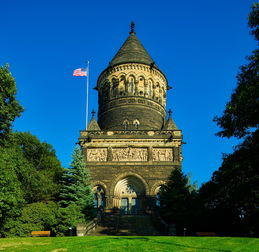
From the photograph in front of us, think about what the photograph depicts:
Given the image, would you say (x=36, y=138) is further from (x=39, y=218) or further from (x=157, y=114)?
(x=157, y=114)

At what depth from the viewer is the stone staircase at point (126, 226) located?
21062 millimetres

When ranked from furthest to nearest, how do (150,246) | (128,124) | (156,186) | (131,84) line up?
(131,84) → (128,124) → (156,186) → (150,246)

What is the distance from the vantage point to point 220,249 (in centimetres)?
1174

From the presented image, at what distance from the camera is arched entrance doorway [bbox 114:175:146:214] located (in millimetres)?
28547

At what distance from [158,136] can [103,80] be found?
449 inches

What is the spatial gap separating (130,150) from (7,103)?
1306cm

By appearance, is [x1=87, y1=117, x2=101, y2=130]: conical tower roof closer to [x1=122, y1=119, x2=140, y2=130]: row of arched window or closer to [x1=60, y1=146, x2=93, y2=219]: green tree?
[x1=122, y1=119, x2=140, y2=130]: row of arched window

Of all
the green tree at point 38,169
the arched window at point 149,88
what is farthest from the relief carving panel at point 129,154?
the arched window at point 149,88

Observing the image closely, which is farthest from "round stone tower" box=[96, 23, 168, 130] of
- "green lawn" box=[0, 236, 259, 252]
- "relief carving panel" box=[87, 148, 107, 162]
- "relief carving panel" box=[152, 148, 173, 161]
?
"green lawn" box=[0, 236, 259, 252]

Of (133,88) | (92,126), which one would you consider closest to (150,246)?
(92,126)

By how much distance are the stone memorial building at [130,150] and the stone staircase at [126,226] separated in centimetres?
303

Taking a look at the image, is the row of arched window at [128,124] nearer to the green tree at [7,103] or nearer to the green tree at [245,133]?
the green tree at [7,103]

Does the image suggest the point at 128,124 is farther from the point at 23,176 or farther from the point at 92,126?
the point at 23,176

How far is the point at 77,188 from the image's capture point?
79.6 feet
